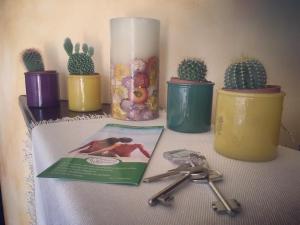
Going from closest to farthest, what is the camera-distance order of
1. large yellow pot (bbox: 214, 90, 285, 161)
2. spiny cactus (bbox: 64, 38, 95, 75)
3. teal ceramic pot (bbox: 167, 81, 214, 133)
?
large yellow pot (bbox: 214, 90, 285, 161) < teal ceramic pot (bbox: 167, 81, 214, 133) < spiny cactus (bbox: 64, 38, 95, 75)

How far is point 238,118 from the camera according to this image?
382mm

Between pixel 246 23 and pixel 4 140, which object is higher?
pixel 246 23

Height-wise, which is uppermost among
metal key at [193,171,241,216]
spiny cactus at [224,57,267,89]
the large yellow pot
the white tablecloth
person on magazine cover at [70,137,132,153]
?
spiny cactus at [224,57,267,89]

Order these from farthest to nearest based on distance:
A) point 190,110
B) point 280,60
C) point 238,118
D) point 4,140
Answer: point 4,140
point 280,60
point 190,110
point 238,118

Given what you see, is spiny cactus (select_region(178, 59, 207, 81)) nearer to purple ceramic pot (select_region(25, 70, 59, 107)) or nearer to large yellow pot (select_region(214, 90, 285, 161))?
large yellow pot (select_region(214, 90, 285, 161))

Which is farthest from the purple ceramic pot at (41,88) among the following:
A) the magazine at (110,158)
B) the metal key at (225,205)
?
the metal key at (225,205)

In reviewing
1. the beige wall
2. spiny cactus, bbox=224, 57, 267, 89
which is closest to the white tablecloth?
spiny cactus, bbox=224, 57, 267, 89

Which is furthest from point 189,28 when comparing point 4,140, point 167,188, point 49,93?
point 4,140

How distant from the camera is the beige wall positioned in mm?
744

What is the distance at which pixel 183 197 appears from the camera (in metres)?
0.28

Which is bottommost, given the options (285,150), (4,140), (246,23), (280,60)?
(4,140)

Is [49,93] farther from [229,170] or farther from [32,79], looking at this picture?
[229,170]

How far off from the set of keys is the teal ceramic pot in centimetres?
11

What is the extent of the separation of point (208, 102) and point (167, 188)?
27cm
